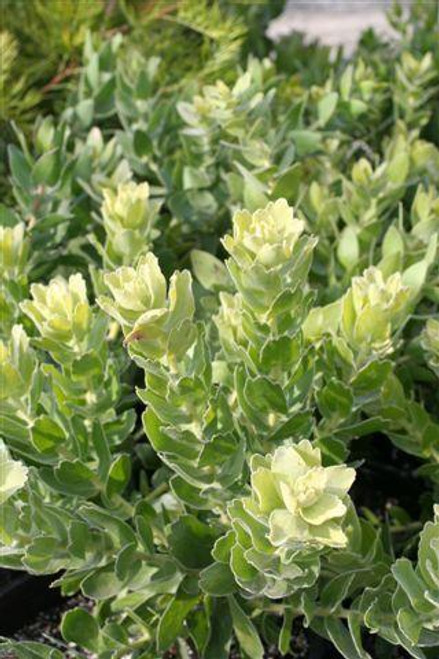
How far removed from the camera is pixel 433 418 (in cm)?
103

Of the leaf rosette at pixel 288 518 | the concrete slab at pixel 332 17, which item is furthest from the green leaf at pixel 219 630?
the concrete slab at pixel 332 17

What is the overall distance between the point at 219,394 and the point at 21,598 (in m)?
0.41

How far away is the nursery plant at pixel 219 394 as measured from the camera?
2.33 ft

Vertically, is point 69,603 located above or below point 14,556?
below

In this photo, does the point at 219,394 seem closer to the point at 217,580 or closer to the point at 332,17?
the point at 217,580

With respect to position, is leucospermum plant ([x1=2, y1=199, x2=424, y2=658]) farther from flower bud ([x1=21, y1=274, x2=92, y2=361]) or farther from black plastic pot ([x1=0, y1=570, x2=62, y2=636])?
black plastic pot ([x1=0, y1=570, x2=62, y2=636])

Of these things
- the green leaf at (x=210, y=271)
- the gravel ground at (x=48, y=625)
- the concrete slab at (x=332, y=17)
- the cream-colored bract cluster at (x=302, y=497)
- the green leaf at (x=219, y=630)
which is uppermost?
the cream-colored bract cluster at (x=302, y=497)

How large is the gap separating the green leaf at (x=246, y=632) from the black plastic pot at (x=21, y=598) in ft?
0.96

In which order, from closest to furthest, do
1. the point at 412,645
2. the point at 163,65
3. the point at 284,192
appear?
the point at 412,645 < the point at 284,192 < the point at 163,65

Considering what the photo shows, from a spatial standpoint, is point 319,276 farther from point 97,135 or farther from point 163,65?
point 163,65

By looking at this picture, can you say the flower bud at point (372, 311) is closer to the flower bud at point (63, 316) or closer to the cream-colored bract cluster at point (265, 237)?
the cream-colored bract cluster at point (265, 237)

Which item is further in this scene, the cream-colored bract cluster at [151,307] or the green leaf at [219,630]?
the green leaf at [219,630]

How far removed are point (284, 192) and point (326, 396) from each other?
10.1 inches

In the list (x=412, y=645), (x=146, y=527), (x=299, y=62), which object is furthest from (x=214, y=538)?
(x=299, y=62)
